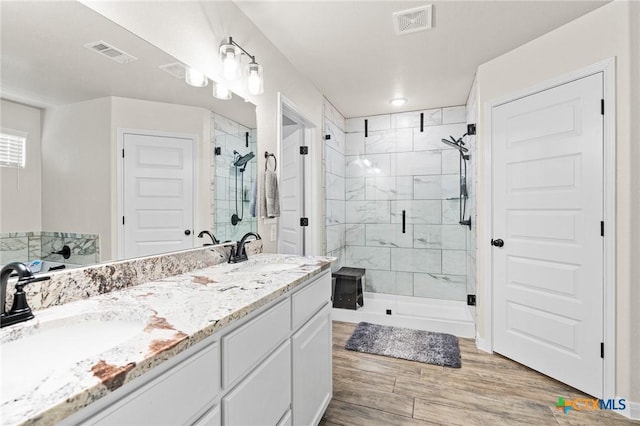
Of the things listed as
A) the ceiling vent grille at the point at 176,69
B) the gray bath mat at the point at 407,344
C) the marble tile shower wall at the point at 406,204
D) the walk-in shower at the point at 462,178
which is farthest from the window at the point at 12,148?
the walk-in shower at the point at 462,178

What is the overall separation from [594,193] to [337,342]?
231 centimetres

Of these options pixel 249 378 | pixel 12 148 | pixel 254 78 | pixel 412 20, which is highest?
pixel 412 20

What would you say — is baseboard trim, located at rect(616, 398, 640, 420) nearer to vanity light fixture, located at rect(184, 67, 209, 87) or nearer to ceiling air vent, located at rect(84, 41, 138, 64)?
vanity light fixture, located at rect(184, 67, 209, 87)

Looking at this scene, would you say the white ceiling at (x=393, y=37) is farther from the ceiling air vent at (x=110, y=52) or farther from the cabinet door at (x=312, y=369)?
the cabinet door at (x=312, y=369)

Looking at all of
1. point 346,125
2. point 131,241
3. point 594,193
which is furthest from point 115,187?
point 346,125

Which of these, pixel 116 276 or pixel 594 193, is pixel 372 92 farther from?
pixel 116 276

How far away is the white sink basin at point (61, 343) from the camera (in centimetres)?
71

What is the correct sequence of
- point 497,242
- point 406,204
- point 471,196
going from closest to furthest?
point 497,242 → point 471,196 → point 406,204

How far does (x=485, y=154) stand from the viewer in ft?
9.07

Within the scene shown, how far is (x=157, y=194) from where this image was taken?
148 centimetres

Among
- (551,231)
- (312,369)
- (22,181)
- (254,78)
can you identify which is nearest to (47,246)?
(22,181)

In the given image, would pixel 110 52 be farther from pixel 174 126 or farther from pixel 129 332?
pixel 129 332

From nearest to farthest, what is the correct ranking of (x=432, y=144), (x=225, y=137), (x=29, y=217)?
(x=29, y=217) → (x=225, y=137) → (x=432, y=144)

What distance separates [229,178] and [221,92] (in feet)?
1.62
